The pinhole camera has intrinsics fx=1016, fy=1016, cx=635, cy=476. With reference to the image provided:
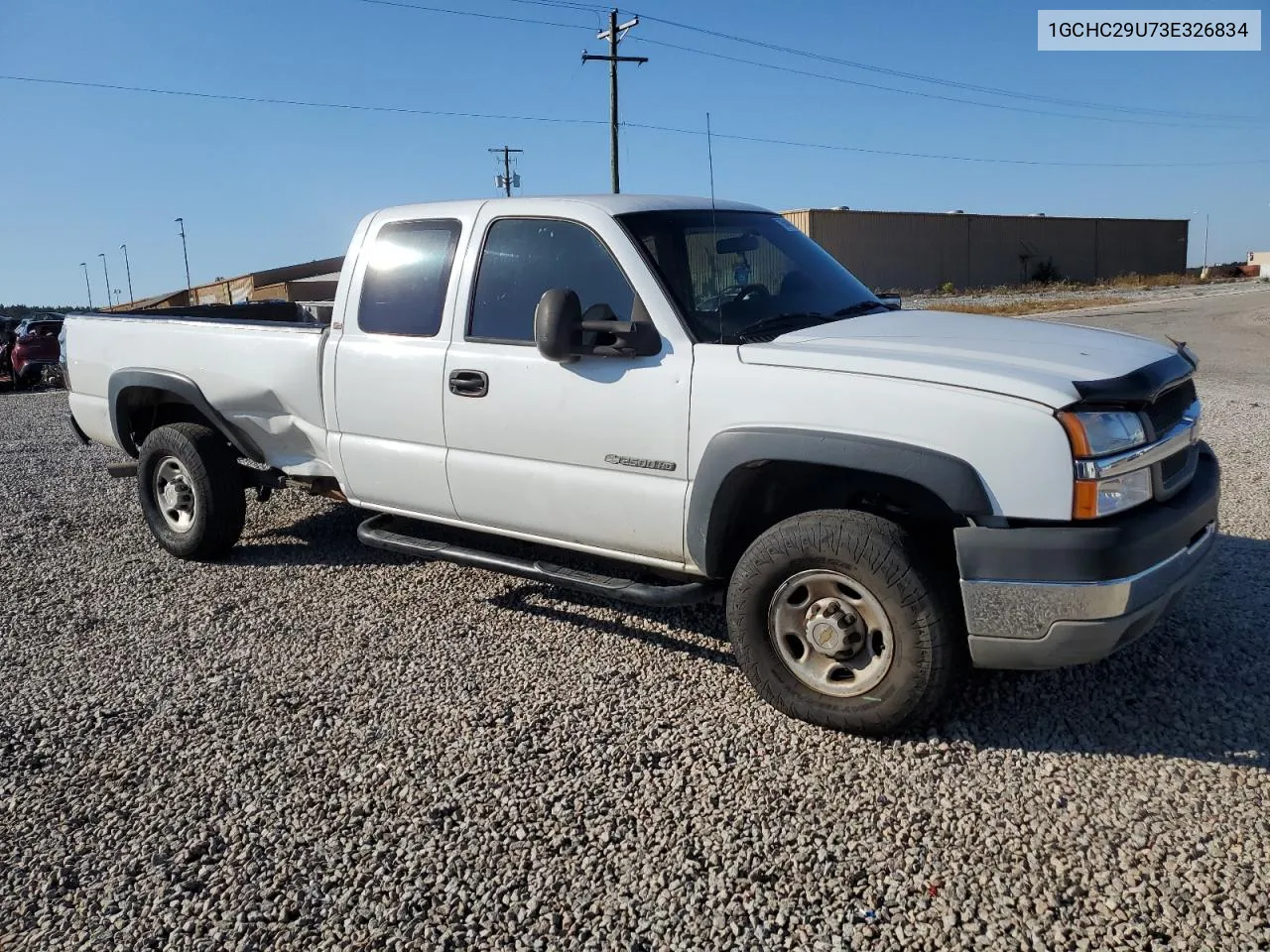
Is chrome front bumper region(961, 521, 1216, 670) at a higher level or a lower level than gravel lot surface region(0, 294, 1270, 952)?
higher

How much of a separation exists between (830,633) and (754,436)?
2.47 feet

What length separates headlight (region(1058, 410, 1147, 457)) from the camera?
3117 mm

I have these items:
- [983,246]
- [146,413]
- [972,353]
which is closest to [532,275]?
[972,353]

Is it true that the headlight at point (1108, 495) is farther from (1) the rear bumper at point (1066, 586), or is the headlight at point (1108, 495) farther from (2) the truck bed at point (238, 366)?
(2) the truck bed at point (238, 366)

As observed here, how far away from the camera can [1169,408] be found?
12.0 ft

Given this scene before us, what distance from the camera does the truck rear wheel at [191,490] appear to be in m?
5.82

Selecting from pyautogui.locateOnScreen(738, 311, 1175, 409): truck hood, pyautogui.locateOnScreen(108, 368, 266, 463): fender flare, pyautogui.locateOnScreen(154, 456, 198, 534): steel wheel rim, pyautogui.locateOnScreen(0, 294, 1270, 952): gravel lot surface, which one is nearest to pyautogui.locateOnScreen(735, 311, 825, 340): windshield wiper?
pyautogui.locateOnScreen(738, 311, 1175, 409): truck hood

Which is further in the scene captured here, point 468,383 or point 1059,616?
point 468,383

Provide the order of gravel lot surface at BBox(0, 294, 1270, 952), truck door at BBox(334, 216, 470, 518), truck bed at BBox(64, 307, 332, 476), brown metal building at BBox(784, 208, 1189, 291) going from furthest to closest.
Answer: brown metal building at BBox(784, 208, 1189, 291) < truck bed at BBox(64, 307, 332, 476) < truck door at BBox(334, 216, 470, 518) < gravel lot surface at BBox(0, 294, 1270, 952)

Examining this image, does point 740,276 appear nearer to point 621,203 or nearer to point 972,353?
point 621,203

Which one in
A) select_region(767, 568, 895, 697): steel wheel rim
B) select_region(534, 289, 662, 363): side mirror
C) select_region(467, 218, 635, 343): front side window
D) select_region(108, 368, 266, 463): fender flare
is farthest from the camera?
select_region(108, 368, 266, 463): fender flare

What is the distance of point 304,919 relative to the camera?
2787 mm

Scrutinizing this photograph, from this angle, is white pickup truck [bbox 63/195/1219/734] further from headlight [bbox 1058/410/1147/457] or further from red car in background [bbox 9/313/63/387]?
red car in background [bbox 9/313/63/387]

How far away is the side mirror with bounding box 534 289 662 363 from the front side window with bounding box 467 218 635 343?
0.17m
